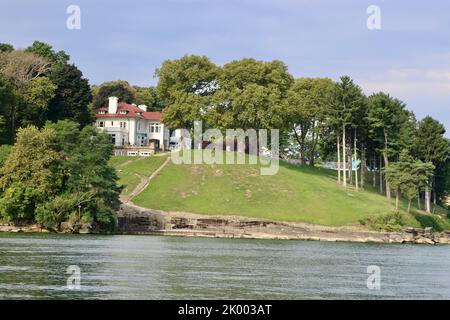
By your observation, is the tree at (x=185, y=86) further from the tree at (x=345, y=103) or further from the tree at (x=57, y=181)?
the tree at (x=57, y=181)

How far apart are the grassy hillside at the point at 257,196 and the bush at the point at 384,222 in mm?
1149

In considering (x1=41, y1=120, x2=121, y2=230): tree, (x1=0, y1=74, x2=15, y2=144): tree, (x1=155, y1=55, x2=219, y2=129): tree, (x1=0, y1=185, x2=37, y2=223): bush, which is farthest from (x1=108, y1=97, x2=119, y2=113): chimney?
(x1=0, y1=185, x2=37, y2=223): bush

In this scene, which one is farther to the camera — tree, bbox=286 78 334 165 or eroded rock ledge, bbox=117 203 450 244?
tree, bbox=286 78 334 165

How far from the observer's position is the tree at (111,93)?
181m

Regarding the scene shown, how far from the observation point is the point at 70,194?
95.1 m

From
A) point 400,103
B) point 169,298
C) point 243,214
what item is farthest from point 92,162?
point 400,103

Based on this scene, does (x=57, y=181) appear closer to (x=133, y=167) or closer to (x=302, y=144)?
(x=133, y=167)

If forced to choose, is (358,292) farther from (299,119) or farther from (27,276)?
(299,119)

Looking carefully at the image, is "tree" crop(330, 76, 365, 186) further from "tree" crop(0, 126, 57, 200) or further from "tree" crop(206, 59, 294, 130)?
"tree" crop(0, 126, 57, 200)

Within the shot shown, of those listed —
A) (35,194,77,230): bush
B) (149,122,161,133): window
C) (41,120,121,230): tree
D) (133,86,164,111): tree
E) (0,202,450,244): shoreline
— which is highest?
(133,86,164,111): tree

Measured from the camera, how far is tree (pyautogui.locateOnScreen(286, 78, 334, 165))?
142m

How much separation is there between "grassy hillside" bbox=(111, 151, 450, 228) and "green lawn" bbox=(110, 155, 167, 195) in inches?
53.9

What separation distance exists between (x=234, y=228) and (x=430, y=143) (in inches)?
1833

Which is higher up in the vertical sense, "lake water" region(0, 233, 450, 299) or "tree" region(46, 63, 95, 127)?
"tree" region(46, 63, 95, 127)
